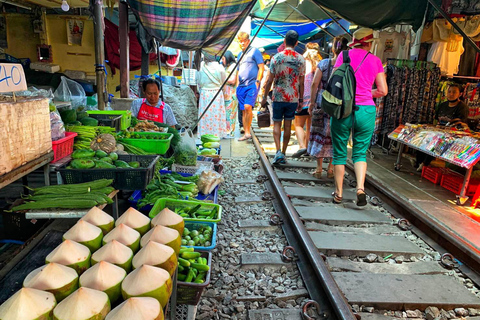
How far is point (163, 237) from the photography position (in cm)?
210

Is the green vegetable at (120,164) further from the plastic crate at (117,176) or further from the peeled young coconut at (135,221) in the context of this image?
the peeled young coconut at (135,221)

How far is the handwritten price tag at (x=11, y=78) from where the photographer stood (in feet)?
7.51

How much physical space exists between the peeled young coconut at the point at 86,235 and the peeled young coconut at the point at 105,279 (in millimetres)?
280

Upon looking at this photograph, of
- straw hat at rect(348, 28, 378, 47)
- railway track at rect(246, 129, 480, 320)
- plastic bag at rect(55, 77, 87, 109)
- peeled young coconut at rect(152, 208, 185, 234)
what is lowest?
railway track at rect(246, 129, 480, 320)

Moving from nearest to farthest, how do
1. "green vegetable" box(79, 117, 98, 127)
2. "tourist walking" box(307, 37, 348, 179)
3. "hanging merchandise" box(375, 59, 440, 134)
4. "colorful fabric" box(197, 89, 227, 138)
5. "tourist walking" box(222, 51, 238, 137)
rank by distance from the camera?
1. "green vegetable" box(79, 117, 98, 127)
2. "tourist walking" box(307, 37, 348, 179)
3. "hanging merchandise" box(375, 59, 440, 134)
4. "colorful fabric" box(197, 89, 227, 138)
5. "tourist walking" box(222, 51, 238, 137)

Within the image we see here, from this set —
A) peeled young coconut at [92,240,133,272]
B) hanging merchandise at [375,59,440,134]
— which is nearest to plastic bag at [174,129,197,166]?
peeled young coconut at [92,240,133,272]

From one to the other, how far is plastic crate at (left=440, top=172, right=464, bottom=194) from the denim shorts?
3079 millimetres

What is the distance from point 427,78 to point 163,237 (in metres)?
8.22

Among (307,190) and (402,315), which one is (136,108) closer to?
(307,190)

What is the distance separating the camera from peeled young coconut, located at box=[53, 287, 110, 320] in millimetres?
1447

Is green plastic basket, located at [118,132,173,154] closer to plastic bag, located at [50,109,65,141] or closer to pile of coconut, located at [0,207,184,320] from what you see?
plastic bag, located at [50,109,65,141]

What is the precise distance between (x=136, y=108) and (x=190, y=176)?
203cm

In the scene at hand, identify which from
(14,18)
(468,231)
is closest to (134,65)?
(14,18)

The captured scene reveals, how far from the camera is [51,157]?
9.84 ft
